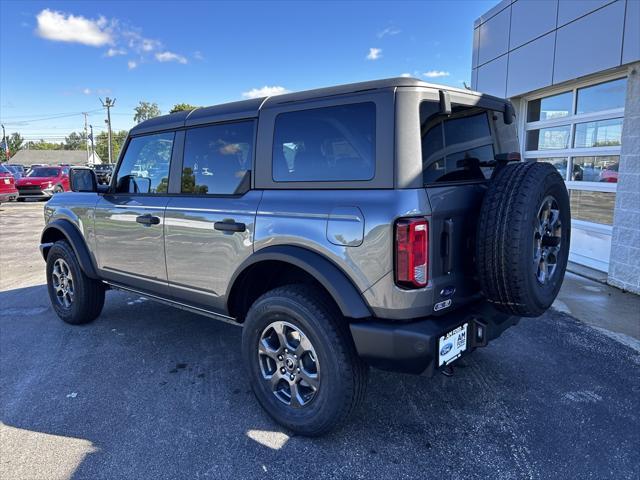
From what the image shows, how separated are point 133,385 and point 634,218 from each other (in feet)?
19.1

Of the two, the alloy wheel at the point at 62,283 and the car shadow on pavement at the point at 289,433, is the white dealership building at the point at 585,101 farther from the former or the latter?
the alloy wheel at the point at 62,283

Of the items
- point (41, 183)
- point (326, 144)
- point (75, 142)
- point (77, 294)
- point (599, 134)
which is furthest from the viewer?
point (75, 142)

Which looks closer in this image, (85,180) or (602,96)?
(85,180)

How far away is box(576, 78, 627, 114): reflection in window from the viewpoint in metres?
6.24

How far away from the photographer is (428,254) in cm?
236

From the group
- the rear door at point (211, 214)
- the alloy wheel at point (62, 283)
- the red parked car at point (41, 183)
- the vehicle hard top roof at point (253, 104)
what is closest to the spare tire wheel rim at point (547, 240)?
the vehicle hard top roof at point (253, 104)

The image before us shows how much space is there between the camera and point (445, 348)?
8.05 ft

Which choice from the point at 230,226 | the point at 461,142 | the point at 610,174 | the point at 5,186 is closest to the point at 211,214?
the point at 230,226

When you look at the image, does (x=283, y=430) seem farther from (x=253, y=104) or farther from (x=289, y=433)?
(x=253, y=104)

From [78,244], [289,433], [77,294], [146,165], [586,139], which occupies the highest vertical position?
[586,139]

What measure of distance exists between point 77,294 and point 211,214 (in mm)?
2298

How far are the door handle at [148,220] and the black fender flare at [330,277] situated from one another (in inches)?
51.7

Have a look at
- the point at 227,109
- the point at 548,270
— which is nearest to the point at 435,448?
the point at 548,270

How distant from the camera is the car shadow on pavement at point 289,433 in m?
2.53
